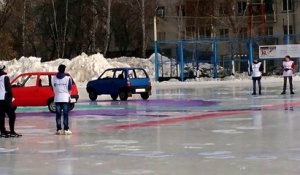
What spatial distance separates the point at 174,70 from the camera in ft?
182

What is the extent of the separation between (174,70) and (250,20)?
16.5 m

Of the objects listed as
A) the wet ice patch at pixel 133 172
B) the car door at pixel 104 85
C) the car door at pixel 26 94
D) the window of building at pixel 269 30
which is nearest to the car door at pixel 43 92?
the car door at pixel 26 94

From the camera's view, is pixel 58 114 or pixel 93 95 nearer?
pixel 58 114

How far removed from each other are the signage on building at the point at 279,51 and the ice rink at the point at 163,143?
2791 cm

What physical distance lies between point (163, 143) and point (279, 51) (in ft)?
124

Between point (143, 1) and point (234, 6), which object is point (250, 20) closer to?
point (234, 6)

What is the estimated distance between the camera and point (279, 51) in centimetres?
4959

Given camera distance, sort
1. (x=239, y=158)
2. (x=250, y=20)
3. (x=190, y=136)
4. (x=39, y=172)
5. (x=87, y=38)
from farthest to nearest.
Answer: (x=87, y=38), (x=250, y=20), (x=190, y=136), (x=239, y=158), (x=39, y=172)

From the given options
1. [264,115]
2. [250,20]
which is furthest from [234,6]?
[264,115]

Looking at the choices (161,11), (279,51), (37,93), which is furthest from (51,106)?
(161,11)

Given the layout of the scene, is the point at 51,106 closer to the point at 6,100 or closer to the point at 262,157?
the point at 6,100

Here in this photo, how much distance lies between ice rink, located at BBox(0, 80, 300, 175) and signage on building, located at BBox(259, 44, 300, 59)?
27.9m

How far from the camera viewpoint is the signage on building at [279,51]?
49.0 meters

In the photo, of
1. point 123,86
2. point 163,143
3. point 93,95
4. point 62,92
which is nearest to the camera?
point 163,143
